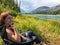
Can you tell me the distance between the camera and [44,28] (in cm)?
739

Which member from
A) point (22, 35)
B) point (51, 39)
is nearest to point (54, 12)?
point (51, 39)

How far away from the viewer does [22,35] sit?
259cm

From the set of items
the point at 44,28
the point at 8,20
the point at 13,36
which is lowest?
the point at 44,28

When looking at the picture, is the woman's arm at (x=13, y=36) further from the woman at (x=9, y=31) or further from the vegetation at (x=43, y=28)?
the vegetation at (x=43, y=28)

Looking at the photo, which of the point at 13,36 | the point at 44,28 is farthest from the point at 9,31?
the point at 44,28

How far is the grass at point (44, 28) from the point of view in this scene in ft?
21.2

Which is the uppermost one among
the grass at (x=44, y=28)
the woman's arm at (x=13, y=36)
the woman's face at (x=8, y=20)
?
the woman's face at (x=8, y=20)

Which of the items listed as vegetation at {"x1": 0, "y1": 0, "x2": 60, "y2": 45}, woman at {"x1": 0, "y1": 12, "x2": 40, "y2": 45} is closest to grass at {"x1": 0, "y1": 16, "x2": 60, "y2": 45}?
vegetation at {"x1": 0, "y1": 0, "x2": 60, "y2": 45}

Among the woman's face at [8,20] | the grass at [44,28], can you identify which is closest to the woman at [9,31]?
the woman's face at [8,20]

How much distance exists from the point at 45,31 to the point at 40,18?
45.9 inches

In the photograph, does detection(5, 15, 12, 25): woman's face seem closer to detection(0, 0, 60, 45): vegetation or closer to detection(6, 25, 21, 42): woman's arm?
detection(6, 25, 21, 42): woman's arm

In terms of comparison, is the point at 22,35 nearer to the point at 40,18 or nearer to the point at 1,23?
the point at 1,23

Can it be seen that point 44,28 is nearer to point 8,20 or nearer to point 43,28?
point 43,28

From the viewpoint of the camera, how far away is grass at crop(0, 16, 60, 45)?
646cm
